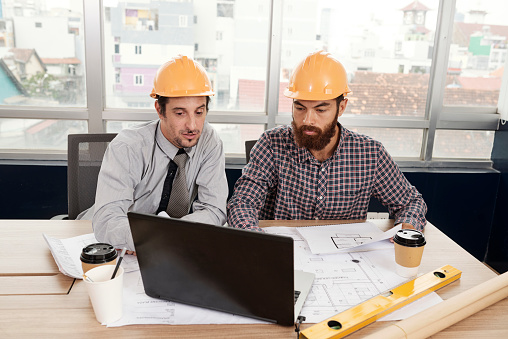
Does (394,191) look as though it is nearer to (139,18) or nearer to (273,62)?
(273,62)

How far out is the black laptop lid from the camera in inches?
36.8

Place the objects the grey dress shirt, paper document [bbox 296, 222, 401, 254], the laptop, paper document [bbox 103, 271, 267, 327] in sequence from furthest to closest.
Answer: the grey dress shirt, paper document [bbox 296, 222, 401, 254], paper document [bbox 103, 271, 267, 327], the laptop

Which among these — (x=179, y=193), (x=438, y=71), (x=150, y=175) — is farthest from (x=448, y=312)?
(x=438, y=71)

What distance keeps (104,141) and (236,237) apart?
137cm

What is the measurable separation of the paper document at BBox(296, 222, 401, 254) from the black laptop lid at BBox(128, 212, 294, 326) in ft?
1.47

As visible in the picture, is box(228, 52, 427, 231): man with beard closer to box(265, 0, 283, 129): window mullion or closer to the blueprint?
the blueprint

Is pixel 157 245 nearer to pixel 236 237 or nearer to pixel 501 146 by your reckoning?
pixel 236 237

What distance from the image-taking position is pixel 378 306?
1081 millimetres

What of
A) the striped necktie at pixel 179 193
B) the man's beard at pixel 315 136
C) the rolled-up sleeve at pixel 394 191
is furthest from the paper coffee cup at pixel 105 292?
the rolled-up sleeve at pixel 394 191

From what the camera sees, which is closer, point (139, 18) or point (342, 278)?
point (342, 278)

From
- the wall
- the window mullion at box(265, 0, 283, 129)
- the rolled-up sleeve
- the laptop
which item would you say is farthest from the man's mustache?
the wall

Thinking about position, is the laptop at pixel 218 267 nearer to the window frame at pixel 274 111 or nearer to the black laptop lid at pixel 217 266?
the black laptop lid at pixel 217 266

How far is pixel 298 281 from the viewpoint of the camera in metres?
1.21

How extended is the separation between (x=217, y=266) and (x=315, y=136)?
37.4 inches
